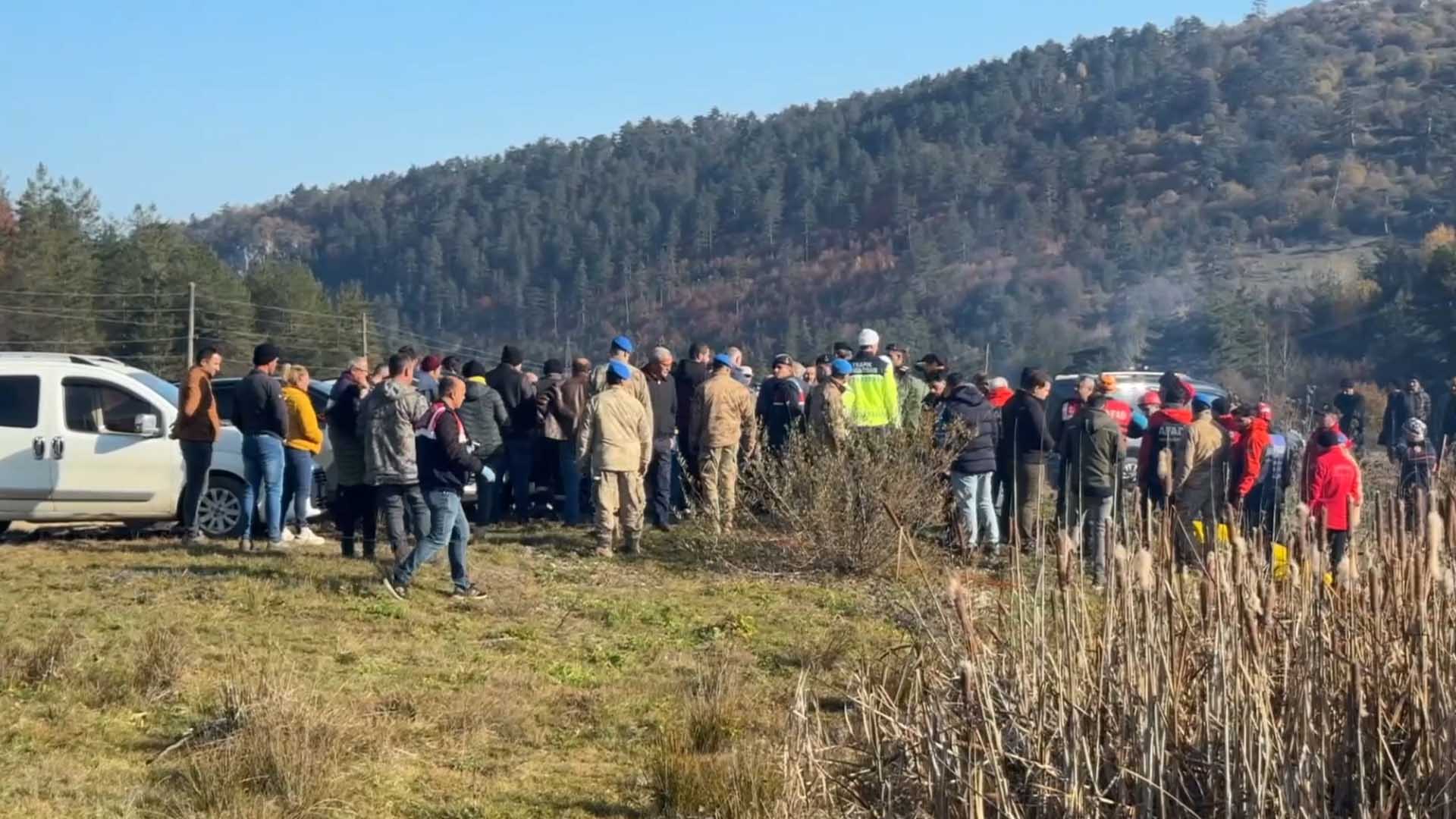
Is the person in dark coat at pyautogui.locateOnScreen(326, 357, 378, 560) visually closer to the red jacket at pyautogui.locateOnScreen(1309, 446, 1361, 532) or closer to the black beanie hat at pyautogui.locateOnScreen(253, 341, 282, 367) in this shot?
the black beanie hat at pyautogui.locateOnScreen(253, 341, 282, 367)

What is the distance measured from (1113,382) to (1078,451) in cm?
103

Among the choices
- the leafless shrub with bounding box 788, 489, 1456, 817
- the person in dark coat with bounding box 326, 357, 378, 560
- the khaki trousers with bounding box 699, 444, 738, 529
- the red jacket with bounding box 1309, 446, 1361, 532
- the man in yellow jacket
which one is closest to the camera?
the leafless shrub with bounding box 788, 489, 1456, 817

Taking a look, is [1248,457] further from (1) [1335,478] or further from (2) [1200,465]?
(1) [1335,478]

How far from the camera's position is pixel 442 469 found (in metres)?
10.4

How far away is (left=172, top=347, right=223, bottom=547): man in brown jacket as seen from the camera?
12766mm

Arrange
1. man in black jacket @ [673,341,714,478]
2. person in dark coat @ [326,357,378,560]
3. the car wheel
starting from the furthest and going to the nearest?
man in black jacket @ [673,341,714,478]
the car wheel
person in dark coat @ [326,357,378,560]

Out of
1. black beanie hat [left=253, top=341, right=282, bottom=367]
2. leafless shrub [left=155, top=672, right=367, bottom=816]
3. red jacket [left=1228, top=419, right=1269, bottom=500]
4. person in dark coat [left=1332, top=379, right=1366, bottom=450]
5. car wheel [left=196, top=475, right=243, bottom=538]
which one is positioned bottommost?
leafless shrub [left=155, top=672, right=367, bottom=816]

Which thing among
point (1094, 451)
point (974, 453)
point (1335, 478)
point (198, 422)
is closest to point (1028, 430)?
point (974, 453)

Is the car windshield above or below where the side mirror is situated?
above

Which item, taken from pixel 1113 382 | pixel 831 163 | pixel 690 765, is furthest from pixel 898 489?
pixel 831 163

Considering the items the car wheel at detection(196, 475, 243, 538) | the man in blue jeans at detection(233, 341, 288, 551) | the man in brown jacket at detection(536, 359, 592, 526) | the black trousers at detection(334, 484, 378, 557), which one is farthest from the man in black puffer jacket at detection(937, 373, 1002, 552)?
the car wheel at detection(196, 475, 243, 538)

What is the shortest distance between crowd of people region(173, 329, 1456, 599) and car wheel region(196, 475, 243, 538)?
17.7 inches

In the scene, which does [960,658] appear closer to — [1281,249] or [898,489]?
[898,489]

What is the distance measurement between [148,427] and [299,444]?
1685 mm
